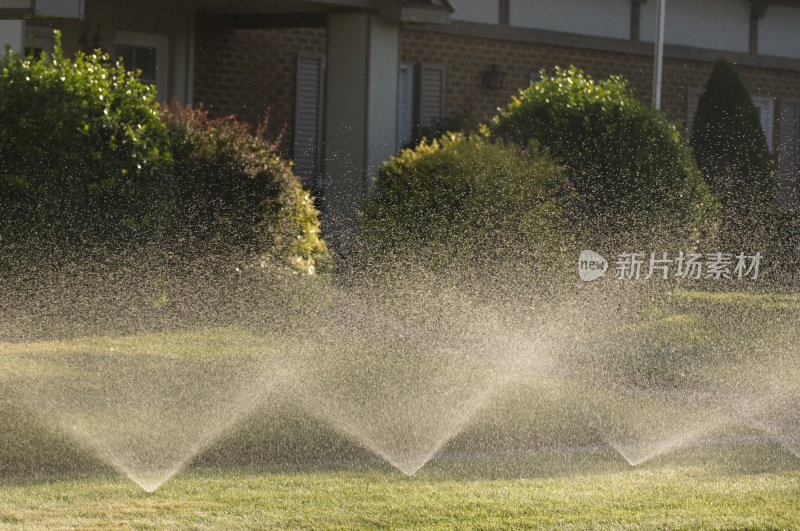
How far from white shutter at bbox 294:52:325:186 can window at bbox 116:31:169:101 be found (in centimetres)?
176

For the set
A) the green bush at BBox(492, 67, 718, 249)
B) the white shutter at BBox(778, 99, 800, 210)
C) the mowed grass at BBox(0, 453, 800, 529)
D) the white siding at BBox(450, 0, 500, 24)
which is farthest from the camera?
the white shutter at BBox(778, 99, 800, 210)

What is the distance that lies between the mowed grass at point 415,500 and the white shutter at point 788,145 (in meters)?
17.0

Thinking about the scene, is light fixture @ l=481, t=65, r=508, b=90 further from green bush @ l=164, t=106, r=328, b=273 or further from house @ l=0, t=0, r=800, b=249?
green bush @ l=164, t=106, r=328, b=273

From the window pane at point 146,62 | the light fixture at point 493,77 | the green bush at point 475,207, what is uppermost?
the light fixture at point 493,77

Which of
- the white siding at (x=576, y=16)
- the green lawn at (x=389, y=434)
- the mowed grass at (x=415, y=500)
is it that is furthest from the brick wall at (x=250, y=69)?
the mowed grass at (x=415, y=500)

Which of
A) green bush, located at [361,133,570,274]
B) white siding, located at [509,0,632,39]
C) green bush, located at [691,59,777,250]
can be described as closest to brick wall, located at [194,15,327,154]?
white siding, located at [509,0,632,39]

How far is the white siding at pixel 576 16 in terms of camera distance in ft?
59.1

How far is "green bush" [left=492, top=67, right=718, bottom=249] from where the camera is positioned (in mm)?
11203

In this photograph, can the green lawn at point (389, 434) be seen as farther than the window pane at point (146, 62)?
No

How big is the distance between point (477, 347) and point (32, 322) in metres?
3.43

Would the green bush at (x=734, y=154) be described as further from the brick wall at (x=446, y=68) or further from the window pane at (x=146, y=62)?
the window pane at (x=146, y=62)

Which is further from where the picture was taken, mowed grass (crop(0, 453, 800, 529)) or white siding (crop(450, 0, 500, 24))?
white siding (crop(450, 0, 500, 24))

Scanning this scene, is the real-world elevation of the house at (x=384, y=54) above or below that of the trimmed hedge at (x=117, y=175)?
above

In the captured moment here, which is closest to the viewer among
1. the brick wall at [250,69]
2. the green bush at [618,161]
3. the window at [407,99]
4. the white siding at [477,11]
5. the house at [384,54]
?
the green bush at [618,161]
